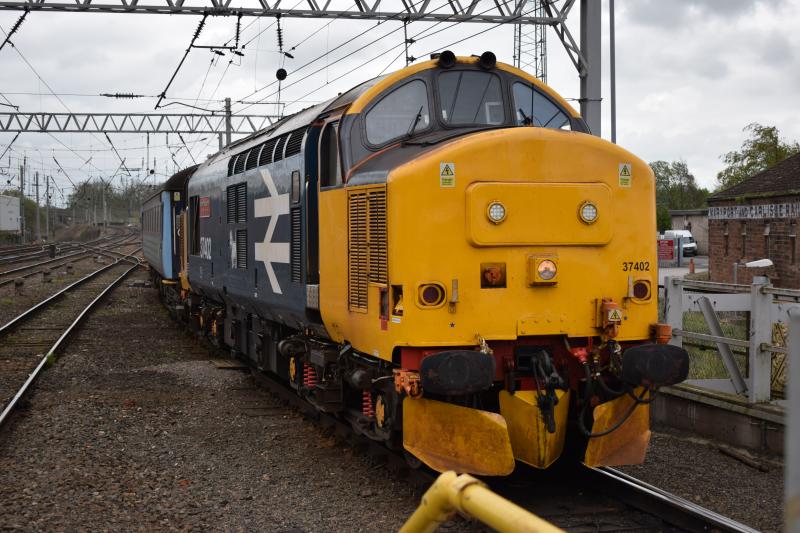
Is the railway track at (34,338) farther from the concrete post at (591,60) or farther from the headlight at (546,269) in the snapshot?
the concrete post at (591,60)

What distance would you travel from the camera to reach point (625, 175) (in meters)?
6.98

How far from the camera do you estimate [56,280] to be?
33.9 meters

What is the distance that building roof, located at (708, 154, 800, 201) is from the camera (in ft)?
84.5

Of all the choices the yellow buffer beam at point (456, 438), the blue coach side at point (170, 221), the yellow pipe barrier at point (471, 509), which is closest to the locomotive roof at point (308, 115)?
the yellow buffer beam at point (456, 438)

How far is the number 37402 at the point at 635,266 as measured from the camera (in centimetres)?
695

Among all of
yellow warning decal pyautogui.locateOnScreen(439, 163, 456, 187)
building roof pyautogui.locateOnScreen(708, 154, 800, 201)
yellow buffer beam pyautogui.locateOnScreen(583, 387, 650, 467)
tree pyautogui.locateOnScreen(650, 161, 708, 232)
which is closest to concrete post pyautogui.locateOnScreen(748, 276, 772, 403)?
yellow buffer beam pyautogui.locateOnScreen(583, 387, 650, 467)

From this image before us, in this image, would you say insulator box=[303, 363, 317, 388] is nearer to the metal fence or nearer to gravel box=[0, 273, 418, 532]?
gravel box=[0, 273, 418, 532]

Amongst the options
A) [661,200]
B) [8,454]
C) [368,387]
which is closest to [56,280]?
[8,454]

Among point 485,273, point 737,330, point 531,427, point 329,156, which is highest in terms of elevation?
point 329,156

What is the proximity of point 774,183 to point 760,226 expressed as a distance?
1350 mm

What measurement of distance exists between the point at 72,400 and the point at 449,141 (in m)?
6.52

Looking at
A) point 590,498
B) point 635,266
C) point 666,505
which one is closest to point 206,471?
point 590,498

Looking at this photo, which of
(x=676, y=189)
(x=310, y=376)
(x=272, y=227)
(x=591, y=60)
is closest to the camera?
(x=310, y=376)

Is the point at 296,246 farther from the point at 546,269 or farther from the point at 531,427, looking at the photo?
the point at 531,427
